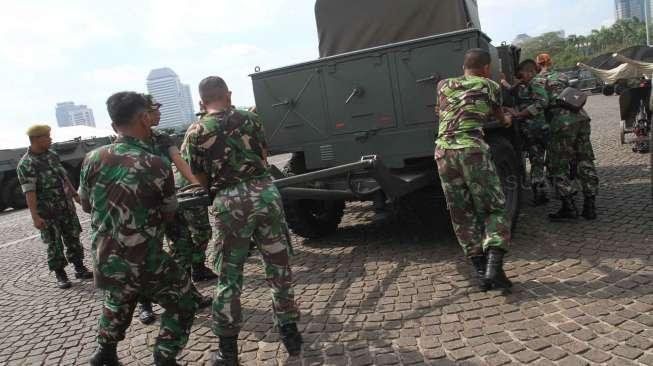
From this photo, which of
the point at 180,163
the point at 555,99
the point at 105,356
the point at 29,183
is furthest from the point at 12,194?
the point at 555,99

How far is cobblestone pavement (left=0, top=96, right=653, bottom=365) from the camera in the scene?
294 centimetres

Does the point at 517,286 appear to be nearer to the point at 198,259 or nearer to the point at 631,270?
the point at 631,270

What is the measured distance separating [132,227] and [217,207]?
0.50 metres

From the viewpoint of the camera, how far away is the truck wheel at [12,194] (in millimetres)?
13814

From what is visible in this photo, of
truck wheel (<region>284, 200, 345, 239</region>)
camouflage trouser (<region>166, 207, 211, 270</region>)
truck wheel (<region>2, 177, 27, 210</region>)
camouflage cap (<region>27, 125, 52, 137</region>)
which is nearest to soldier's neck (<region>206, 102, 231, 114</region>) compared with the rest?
camouflage trouser (<region>166, 207, 211, 270</region>)

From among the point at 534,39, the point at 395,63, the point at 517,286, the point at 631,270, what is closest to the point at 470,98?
the point at 395,63

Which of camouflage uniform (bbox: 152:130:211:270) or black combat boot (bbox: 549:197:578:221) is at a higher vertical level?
camouflage uniform (bbox: 152:130:211:270)

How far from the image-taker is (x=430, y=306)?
359 cm

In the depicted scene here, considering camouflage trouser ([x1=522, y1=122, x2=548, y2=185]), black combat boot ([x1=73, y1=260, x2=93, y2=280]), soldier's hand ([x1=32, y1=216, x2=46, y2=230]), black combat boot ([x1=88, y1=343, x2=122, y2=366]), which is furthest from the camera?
camouflage trouser ([x1=522, y1=122, x2=548, y2=185])

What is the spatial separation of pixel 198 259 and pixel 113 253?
86.4 inches

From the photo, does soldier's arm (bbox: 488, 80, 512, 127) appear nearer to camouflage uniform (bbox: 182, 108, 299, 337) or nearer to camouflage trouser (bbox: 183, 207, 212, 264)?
camouflage uniform (bbox: 182, 108, 299, 337)

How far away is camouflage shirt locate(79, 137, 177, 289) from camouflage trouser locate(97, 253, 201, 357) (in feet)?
0.26

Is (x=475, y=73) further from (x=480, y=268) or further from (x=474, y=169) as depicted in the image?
(x=480, y=268)

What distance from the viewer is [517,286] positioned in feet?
12.1
